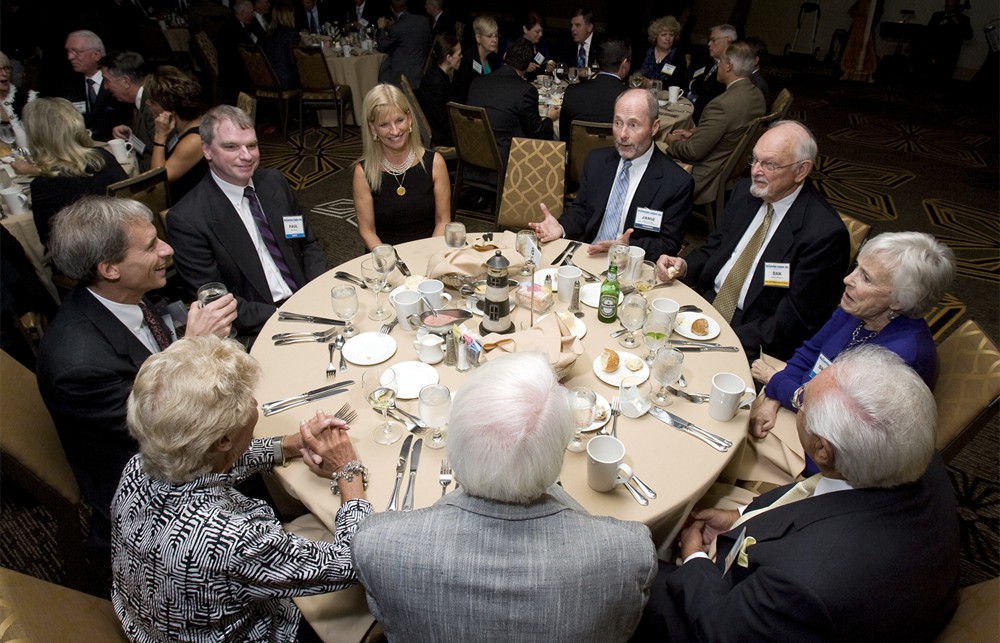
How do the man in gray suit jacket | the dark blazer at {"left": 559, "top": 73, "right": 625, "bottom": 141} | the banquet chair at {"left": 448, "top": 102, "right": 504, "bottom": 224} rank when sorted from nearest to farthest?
the man in gray suit jacket
the banquet chair at {"left": 448, "top": 102, "right": 504, "bottom": 224}
the dark blazer at {"left": 559, "top": 73, "right": 625, "bottom": 141}

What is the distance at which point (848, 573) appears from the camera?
1199 millimetres

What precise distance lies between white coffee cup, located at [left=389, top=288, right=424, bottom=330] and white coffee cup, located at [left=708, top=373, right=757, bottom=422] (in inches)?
44.4

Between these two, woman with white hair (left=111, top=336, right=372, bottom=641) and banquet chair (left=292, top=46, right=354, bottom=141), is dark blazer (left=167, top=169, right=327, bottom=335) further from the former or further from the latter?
banquet chair (left=292, top=46, right=354, bottom=141)

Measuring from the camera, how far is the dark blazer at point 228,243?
104 inches

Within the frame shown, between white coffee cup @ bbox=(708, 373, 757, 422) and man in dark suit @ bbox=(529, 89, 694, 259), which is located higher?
man in dark suit @ bbox=(529, 89, 694, 259)

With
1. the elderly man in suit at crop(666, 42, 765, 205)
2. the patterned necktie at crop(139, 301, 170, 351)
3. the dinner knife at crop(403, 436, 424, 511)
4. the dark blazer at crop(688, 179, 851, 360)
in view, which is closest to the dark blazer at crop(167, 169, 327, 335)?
the patterned necktie at crop(139, 301, 170, 351)

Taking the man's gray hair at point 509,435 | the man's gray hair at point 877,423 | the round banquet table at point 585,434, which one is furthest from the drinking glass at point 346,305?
the man's gray hair at point 877,423

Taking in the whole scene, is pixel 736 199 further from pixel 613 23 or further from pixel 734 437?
pixel 613 23

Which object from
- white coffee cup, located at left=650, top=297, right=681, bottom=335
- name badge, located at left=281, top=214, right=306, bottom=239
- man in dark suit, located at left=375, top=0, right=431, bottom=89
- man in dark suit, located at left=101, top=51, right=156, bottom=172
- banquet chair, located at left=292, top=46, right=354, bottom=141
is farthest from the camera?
man in dark suit, located at left=375, top=0, right=431, bottom=89

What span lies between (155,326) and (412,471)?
134cm

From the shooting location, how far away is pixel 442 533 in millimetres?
1147

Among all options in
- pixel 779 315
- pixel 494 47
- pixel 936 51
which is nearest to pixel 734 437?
pixel 779 315

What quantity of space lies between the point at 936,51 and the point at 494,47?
386 inches

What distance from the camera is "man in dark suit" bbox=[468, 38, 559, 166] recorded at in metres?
4.70
